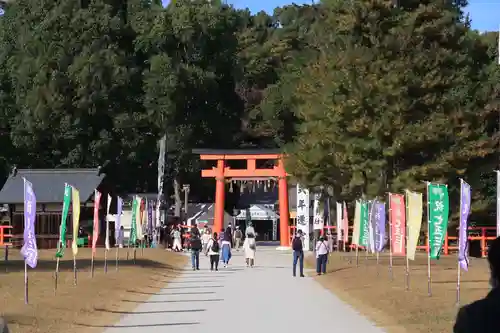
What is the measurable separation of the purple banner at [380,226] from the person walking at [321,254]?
1.62m

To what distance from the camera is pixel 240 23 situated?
6444cm

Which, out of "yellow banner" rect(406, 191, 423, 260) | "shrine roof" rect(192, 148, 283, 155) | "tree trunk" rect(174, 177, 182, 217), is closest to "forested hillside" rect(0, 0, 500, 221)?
"tree trunk" rect(174, 177, 182, 217)

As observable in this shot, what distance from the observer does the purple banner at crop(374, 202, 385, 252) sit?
89.8 ft

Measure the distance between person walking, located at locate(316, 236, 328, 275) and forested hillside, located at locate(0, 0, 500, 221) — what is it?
5801 mm

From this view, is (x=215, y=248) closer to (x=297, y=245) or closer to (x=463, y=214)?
(x=297, y=245)

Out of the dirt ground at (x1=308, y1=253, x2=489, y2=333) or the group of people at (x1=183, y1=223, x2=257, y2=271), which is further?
the group of people at (x1=183, y1=223, x2=257, y2=271)

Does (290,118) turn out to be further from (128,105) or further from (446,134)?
(446,134)

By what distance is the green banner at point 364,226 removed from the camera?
30.4 m

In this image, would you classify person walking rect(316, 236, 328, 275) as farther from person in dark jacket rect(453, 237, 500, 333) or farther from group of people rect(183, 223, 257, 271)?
person in dark jacket rect(453, 237, 500, 333)

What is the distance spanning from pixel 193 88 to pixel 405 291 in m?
38.6

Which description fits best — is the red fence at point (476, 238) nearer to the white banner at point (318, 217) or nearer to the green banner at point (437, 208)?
the white banner at point (318, 217)

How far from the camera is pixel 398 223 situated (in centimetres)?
2436

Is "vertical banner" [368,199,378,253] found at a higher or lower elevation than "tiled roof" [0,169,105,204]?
lower

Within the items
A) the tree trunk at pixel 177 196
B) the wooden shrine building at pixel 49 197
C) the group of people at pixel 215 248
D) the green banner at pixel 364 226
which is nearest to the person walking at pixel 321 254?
the green banner at pixel 364 226
